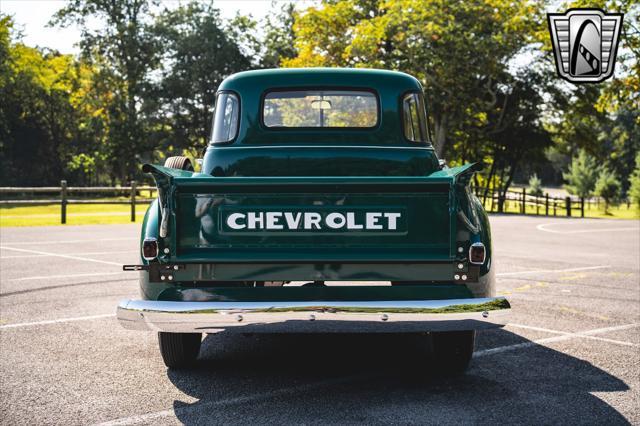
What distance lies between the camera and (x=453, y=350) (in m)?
4.65

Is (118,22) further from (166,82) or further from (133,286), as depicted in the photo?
(133,286)

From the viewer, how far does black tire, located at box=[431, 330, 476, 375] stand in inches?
182

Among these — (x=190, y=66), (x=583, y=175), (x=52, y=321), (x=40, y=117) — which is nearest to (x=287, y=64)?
(x=190, y=66)

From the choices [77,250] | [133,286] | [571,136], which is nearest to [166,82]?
[571,136]

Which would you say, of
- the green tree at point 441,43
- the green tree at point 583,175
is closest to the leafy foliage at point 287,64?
the green tree at point 441,43

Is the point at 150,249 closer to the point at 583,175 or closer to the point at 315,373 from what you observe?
the point at 315,373

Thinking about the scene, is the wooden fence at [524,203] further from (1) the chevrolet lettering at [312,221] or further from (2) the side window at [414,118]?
(1) the chevrolet lettering at [312,221]

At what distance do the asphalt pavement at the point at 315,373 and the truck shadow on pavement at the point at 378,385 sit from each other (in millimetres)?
11

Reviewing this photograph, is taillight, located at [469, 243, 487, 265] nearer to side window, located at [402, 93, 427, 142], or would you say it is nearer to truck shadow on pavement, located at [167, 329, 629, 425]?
truck shadow on pavement, located at [167, 329, 629, 425]

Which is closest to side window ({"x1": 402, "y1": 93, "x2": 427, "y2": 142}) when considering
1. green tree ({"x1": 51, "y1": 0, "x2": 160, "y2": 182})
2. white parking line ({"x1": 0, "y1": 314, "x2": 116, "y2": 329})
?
white parking line ({"x1": 0, "y1": 314, "x2": 116, "y2": 329})

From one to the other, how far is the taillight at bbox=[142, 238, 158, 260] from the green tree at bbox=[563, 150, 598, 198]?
7927 cm

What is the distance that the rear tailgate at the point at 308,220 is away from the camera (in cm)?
393

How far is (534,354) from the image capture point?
527cm

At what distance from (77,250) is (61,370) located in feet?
27.8
